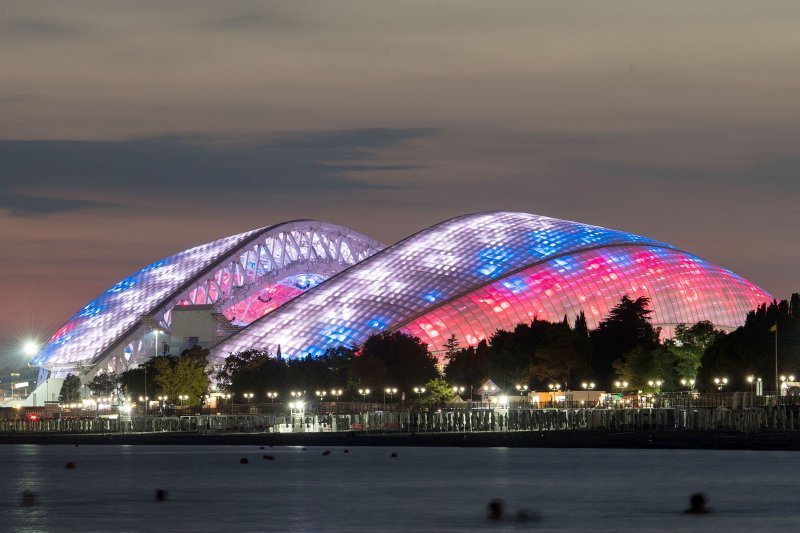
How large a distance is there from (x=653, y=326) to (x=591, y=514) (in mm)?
123484

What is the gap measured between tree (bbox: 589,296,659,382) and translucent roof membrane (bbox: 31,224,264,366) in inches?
2191

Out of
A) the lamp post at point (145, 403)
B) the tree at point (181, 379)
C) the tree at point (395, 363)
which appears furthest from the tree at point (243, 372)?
the tree at point (395, 363)

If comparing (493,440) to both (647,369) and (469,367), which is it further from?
(469,367)

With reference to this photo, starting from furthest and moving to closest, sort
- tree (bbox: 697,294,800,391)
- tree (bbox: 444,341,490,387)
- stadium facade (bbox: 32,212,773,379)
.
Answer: stadium facade (bbox: 32,212,773,379) → tree (bbox: 444,341,490,387) → tree (bbox: 697,294,800,391)

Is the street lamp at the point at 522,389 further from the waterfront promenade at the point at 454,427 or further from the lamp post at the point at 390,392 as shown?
the lamp post at the point at 390,392

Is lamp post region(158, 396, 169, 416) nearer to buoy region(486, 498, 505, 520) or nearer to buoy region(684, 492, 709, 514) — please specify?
buoy region(486, 498, 505, 520)

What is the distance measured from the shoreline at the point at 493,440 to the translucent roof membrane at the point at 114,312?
221 ft

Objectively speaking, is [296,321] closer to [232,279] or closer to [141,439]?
[232,279]

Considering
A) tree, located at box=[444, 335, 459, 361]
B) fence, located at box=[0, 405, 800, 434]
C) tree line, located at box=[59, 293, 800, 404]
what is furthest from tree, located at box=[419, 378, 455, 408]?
tree, located at box=[444, 335, 459, 361]

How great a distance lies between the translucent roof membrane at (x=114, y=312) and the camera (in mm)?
181750

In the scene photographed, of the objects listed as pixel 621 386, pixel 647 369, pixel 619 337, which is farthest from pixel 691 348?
pixel 619 337

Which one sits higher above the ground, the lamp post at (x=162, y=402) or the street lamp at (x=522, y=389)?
the street lamp at (x=522, y=389)

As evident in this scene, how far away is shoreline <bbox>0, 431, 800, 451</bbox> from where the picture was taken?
85.1 m

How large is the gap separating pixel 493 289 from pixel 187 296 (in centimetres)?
3883
